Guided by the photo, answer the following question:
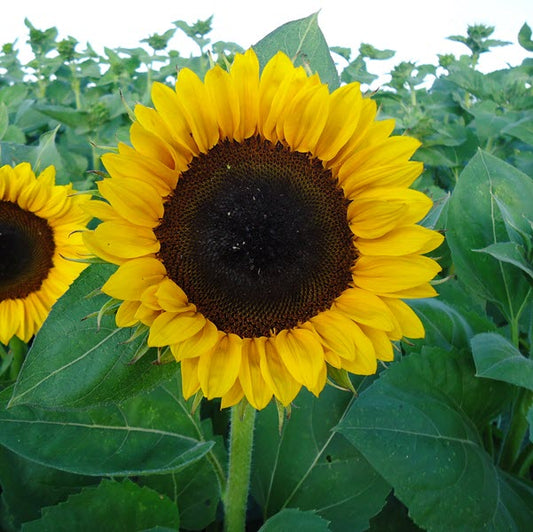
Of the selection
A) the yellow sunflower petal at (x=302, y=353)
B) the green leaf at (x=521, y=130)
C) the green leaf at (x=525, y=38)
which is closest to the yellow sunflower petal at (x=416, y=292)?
the yellow sunflower petal at (x=302, y=353)

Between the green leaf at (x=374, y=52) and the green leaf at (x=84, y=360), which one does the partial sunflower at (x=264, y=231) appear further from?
the green leaf at (x=374, y=52)

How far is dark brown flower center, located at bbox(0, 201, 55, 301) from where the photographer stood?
5.21 ft

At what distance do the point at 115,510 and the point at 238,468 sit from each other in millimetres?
223

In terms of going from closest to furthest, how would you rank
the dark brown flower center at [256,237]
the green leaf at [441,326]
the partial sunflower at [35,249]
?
the dark brown flower center at [256,237], the green leaf at [441,326], the partial sunflower at [35,249]

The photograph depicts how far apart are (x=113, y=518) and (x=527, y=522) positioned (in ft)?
2.42

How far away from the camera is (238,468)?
1181mm

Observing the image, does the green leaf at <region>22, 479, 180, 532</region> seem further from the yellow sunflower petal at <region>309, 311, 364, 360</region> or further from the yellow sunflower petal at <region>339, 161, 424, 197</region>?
the yellow sunflower petal at <region>339, 161, 424, 197</region>

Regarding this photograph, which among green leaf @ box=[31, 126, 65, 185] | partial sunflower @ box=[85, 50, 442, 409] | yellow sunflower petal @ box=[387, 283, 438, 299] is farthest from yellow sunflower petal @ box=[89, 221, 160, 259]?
green leaf @ box=[31, 126, 65, 185]

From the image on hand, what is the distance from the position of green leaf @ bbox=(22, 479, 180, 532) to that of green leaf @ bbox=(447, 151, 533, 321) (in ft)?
2.52

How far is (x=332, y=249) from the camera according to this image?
1033 mm

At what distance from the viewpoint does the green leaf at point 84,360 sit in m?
0.98

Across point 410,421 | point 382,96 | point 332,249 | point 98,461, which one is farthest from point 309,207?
point 382,96

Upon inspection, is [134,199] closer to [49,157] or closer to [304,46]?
[304,46]

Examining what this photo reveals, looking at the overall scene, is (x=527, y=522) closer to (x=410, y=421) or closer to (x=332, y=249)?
(x=410, y=421)
